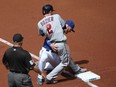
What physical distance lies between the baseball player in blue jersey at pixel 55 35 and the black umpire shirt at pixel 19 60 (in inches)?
67.7

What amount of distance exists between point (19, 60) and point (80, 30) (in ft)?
17.1

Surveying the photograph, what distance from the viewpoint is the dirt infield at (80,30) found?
10.0 metres

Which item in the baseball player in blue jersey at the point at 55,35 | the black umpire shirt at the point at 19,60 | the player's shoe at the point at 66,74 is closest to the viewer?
the black umpire shirt at the point at 19,60

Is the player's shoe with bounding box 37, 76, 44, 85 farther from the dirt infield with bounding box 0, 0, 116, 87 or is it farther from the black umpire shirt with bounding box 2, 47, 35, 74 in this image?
the black umpire shirt with bounding box 2, 47, 35, 74

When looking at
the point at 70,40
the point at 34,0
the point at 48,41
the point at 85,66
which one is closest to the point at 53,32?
the point at 48,41

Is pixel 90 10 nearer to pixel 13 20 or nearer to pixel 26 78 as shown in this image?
pixel 13 20

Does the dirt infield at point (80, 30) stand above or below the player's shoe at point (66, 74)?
above

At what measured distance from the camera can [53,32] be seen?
30.2 feet

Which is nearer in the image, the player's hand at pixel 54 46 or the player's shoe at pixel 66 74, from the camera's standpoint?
the player's hand at pixel 54 46

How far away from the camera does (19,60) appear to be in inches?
299

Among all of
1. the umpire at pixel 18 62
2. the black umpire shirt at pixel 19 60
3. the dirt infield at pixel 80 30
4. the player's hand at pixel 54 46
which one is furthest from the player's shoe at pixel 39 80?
the black umpire shirt at pixel 19 60

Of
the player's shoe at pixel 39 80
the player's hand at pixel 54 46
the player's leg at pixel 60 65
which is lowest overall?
the player's shoe at pixel 39 80

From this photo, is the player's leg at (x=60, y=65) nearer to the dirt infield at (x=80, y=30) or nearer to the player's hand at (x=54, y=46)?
the player's hand at (x=54, y=46)

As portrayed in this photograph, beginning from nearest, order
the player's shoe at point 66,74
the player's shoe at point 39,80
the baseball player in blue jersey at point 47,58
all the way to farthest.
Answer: the player's shoe at point 39,80
the baseball player in blue jersey at point 47,58
the player's shoe at point 66,74
